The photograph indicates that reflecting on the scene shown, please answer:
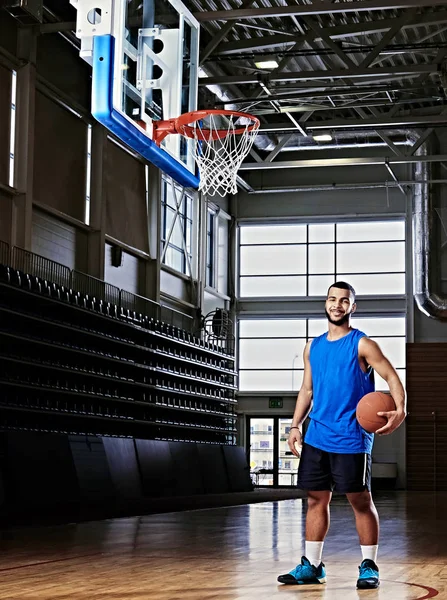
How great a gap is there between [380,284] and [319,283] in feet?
6.85

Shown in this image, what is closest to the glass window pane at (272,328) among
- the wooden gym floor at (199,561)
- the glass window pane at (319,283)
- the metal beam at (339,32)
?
the glass window pane at (319,283)

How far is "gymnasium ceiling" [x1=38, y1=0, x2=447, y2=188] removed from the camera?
70.4 ft

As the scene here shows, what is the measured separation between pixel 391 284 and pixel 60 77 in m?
15.4

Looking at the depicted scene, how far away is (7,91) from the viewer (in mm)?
19031

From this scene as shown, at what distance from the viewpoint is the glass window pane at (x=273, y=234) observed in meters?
34.1

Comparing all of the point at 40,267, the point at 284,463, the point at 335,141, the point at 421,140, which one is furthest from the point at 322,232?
the point at 40,267

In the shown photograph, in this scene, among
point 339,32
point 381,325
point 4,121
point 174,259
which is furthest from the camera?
point 381,325

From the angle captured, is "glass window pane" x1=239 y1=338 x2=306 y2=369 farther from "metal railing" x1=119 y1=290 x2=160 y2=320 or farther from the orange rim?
the orange rim

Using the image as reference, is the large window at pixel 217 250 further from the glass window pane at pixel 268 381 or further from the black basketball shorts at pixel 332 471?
the black basketball shorts at pixel 332 471

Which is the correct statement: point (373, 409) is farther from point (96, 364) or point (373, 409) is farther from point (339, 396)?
point (96, 364)

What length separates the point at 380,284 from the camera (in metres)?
33.1

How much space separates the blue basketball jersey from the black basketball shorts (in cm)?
5

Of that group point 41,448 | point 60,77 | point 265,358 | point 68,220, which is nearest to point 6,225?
point 68,220

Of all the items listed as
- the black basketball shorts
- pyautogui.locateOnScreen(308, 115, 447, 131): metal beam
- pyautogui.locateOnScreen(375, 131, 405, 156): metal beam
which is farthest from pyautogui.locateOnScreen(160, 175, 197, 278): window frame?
the black basketball shorts
